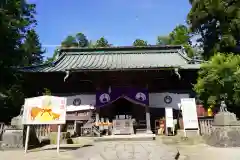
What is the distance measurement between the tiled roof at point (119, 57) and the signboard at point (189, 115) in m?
4.60

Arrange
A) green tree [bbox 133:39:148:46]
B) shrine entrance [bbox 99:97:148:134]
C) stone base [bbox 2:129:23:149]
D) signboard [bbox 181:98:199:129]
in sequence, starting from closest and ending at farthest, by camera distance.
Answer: stone base [bbox 2:129:23:149]
signboard [bbox 181:98:199:129]
shrine entrance [bbox 99:97:148:134]
green tree [bbox 133:39:148:46]

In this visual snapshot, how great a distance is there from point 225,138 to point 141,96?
531cm

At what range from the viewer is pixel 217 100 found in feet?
36.4

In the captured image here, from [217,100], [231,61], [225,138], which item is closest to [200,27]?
[231,61]

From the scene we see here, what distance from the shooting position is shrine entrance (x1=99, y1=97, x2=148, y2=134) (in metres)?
11.6

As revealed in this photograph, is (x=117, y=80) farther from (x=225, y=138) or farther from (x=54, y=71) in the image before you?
(x=225, y=138)

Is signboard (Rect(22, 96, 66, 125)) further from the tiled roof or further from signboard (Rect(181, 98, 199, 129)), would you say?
the tiled roof

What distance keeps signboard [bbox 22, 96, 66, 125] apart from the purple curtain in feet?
16.4

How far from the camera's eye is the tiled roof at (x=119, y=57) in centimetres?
1521

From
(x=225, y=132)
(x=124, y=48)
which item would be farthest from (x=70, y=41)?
(x=225, y=132)

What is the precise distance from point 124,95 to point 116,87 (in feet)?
2.63

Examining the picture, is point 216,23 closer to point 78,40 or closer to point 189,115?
point 189,115

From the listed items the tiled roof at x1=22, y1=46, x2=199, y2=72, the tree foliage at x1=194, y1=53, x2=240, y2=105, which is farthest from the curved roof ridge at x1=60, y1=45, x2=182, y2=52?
the tree foliage at x1=194, y1=53, x2=240, y2=105

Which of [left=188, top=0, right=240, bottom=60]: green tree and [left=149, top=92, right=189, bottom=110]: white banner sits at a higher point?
[left=188, top=0, right=240, bottom=60]: green tree
